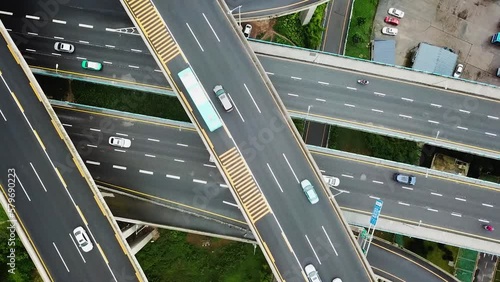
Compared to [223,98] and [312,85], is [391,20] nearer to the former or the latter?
[312,85]

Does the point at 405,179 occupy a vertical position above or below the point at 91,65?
below

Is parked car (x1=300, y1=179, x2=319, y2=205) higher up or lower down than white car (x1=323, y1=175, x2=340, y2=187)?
lower down

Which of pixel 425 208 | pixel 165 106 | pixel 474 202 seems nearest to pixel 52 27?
pixel 165 106

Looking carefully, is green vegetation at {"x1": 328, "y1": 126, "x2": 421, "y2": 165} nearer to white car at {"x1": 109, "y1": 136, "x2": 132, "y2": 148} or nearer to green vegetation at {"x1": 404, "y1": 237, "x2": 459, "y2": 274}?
green vegetation at {"x1": 404, "y1": 237, "x2": 459, "y2": 274}

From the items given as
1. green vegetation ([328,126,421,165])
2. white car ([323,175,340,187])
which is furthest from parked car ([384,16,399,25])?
white car ([323,175,340,187])

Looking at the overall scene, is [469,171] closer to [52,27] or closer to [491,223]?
[491,223]

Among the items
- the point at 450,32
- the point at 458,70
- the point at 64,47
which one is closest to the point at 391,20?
the point at 450,32
